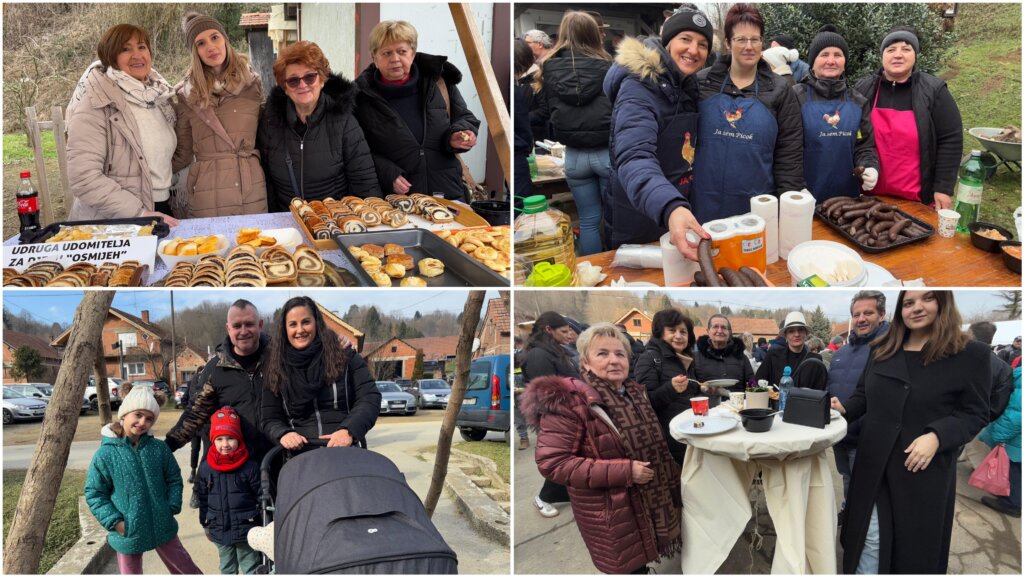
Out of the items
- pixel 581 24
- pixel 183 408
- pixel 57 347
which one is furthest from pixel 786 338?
pixel 57 347

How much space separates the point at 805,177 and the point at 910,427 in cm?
119

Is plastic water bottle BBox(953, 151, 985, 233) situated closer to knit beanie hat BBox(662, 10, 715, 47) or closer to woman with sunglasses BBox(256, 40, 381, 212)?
knit beanie hat BBox(662, 10, 715, 47)

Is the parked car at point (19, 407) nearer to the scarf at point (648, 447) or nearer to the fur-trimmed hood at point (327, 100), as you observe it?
the fur-trimmed hood at point (327, 100)

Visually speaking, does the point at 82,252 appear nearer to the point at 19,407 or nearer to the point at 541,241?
the point at 19,407

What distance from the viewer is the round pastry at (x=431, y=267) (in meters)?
2.79

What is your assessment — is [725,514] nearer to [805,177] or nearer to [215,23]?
[805,177]

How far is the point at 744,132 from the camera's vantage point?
293 centimetres

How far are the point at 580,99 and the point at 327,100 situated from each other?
5.11ft

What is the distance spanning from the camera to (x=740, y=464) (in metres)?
2.81

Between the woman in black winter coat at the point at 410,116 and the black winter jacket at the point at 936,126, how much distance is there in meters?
2.11

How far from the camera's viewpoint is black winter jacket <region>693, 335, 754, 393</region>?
10.5 ft

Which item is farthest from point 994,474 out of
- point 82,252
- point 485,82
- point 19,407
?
point 19,407

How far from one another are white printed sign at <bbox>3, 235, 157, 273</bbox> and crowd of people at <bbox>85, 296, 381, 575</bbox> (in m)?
0.39

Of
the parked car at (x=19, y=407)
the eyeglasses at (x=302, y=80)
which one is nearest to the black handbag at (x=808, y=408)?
the eyeglasses at (x=302, y=80)
